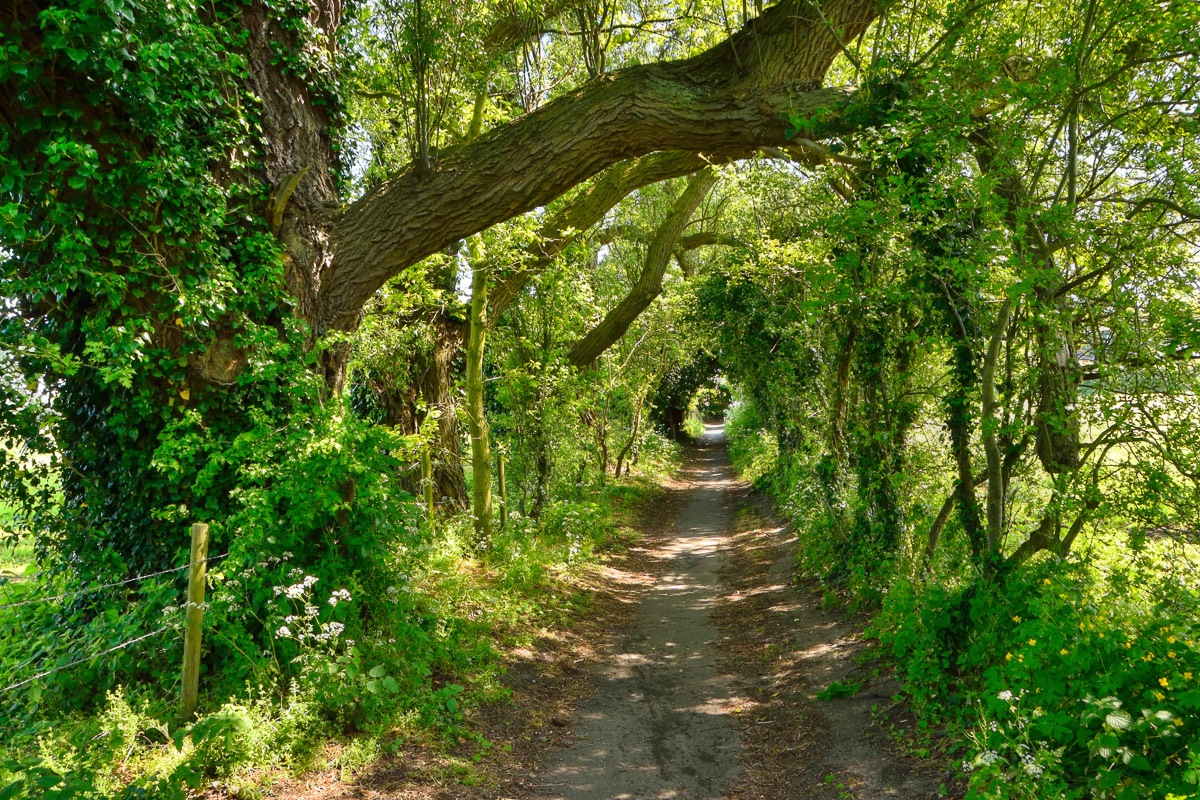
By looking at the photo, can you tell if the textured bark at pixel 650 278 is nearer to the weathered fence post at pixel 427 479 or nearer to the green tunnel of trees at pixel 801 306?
the weathered fence post at pixel 427 479

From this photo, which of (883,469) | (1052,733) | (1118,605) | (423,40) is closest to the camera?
(1052,733)

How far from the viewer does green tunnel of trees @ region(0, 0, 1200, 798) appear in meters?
4.34

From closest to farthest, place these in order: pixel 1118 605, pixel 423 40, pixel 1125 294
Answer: pixel 1118 605 < pixel 1125 294 < pixel 423 40

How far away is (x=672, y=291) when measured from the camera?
18.4m

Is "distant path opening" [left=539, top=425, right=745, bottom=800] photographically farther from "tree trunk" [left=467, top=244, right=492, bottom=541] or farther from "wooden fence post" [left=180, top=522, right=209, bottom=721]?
"tree trunk" [left=467, top=244, right=492, bottom=541]

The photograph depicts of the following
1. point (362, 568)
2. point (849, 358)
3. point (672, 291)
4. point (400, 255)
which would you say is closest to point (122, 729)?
point (362, 568)

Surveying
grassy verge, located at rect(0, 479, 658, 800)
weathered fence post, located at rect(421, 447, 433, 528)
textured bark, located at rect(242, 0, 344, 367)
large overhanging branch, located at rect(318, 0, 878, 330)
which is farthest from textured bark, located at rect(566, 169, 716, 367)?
textured bark, located at rect(242, 0, 344, 367)

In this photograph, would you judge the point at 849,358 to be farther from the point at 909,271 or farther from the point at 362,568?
the point at 362,568

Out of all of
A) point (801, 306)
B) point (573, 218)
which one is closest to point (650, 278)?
point (573, 218)

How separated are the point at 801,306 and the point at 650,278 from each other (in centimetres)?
756

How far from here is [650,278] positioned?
1325cm

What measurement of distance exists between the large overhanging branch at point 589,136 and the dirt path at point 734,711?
4.41 metres

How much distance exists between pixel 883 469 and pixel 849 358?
6.42ft

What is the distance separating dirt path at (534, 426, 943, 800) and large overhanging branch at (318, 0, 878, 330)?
4413 mm
